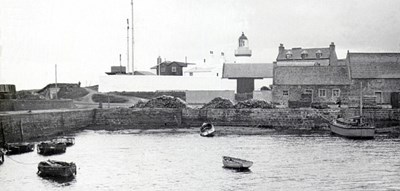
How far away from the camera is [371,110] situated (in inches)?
2296

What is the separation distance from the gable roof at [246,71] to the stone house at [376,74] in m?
18.9

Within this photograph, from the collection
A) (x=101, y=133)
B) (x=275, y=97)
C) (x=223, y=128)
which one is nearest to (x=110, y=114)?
(x=101, y=133)

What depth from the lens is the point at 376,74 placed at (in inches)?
2650

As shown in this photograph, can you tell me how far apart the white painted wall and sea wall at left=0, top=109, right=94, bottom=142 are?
51.8ft

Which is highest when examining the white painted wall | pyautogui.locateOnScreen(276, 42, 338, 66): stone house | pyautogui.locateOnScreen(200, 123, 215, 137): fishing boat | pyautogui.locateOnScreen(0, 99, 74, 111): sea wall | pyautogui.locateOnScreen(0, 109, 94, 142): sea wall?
pyautogui.locateOnScreen(276, 42, 338, 66): stone house

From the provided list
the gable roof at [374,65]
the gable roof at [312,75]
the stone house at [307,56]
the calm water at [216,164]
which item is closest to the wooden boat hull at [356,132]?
the calm water at [216,164]

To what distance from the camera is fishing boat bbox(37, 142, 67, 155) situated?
39031 millimetres

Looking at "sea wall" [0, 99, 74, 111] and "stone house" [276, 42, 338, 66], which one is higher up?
"stone house" [276, 42, 338, 66]

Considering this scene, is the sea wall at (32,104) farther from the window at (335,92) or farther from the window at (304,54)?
the window at (304,54)

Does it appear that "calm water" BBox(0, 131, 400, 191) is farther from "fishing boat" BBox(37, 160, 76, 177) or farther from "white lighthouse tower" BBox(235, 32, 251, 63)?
"white lighthouse tower" BBox(235, 32, 251, 63)

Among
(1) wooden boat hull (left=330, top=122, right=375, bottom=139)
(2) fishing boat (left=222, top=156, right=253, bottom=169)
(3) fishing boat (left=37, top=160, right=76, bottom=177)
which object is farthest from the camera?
(1) wooden boat hull (left=330, top=122, right=375, bottom=139)

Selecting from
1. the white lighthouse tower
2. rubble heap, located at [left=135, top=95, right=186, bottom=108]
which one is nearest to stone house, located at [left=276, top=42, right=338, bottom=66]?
the white lighthouse tower

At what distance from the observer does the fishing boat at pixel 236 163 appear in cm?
3294

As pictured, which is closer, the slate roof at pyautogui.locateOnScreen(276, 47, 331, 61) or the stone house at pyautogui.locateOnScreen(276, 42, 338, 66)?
the stone house at pyautogui.locateOnScreen(276, 42, 338, 66)
